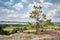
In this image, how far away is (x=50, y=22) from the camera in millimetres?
1524

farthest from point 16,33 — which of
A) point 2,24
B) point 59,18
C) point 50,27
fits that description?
point 59,18

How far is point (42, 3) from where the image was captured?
1542mm

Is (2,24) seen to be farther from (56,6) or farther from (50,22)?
(56,6)

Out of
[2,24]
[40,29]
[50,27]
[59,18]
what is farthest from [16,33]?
[59,18]

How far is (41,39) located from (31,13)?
1.18 feet

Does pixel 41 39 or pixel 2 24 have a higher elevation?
pixel 2 24

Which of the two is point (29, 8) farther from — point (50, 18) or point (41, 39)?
point (41, 39)

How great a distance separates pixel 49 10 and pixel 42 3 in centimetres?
13

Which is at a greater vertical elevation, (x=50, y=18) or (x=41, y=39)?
(x=50, y=18)

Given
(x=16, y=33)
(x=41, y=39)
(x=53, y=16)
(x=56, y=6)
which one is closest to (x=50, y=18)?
(x=53, y=16)

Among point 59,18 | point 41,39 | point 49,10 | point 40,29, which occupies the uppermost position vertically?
point 49,10

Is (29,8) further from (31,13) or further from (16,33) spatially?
(16,33)

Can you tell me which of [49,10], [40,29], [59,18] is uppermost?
[49,10]

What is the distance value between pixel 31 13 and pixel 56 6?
0.35 meters
